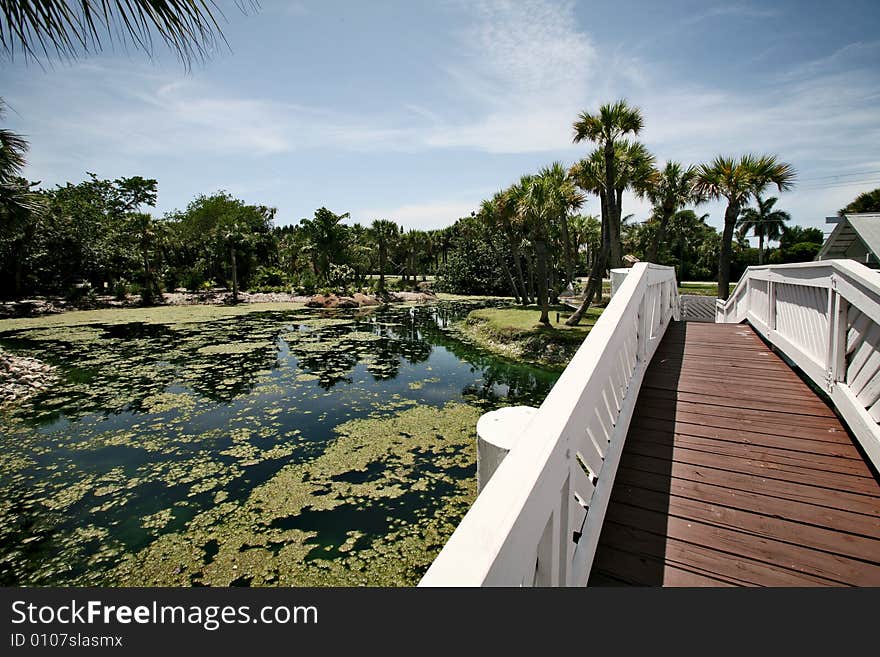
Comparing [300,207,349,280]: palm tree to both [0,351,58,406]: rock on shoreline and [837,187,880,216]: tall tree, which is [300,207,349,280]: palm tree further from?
[837,187,880,216]: tall tree

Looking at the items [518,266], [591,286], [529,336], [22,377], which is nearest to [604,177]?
[591,286]

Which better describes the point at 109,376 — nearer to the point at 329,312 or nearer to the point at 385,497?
the point at 385,497

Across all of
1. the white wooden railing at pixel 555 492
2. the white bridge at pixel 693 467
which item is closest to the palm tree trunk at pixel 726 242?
the white bridge at pixel 693 467

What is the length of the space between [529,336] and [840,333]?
1269 centimetres

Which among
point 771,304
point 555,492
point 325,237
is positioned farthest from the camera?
point 325,237

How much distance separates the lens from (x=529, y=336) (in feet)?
51.5

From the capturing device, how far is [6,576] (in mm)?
4355

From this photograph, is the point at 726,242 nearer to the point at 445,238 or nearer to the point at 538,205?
the point at 538,205

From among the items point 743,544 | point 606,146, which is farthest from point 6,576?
point 606,146

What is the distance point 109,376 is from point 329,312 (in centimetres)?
1726

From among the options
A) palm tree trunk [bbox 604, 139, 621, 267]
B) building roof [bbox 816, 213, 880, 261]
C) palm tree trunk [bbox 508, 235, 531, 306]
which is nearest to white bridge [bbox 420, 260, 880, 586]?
building roof [bbox 816, 213, 880, 261]

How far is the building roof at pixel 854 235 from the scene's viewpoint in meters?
8.24

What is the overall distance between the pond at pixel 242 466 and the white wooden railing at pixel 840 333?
4.03 meters

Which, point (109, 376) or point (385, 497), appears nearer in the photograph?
point (385, 497)
